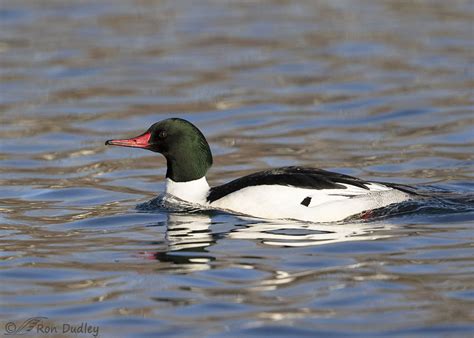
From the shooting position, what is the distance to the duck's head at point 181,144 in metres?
10.8

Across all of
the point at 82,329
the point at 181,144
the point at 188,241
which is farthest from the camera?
the point at 181,144

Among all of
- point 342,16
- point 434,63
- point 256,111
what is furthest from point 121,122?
point 342,16

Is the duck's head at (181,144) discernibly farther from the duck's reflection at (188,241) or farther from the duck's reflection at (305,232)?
the duck's reflection at (305,232)

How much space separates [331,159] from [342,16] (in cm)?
858

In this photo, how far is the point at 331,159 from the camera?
1319 cm

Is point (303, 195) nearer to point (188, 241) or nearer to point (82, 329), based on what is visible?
point (188, 241)

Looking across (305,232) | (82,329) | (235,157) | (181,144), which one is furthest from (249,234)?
(235,157)

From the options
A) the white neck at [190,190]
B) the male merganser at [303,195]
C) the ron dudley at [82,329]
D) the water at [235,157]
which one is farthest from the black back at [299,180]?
the ron dudley at [82,329]

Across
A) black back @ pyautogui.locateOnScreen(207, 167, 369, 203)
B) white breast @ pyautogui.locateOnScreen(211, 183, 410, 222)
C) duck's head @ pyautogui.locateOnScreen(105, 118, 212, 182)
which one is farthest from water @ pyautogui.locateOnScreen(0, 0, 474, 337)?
duck's head @ pyautogui.locateOnScreen(105, 118, 212, 182)

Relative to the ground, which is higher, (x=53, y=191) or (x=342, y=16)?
(x=342, y=16)

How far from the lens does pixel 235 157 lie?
13.5 m

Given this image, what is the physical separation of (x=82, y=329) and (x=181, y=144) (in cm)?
379

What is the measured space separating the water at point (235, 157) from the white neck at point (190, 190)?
0.62ft

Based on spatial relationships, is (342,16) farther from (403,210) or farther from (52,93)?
(403,210)
